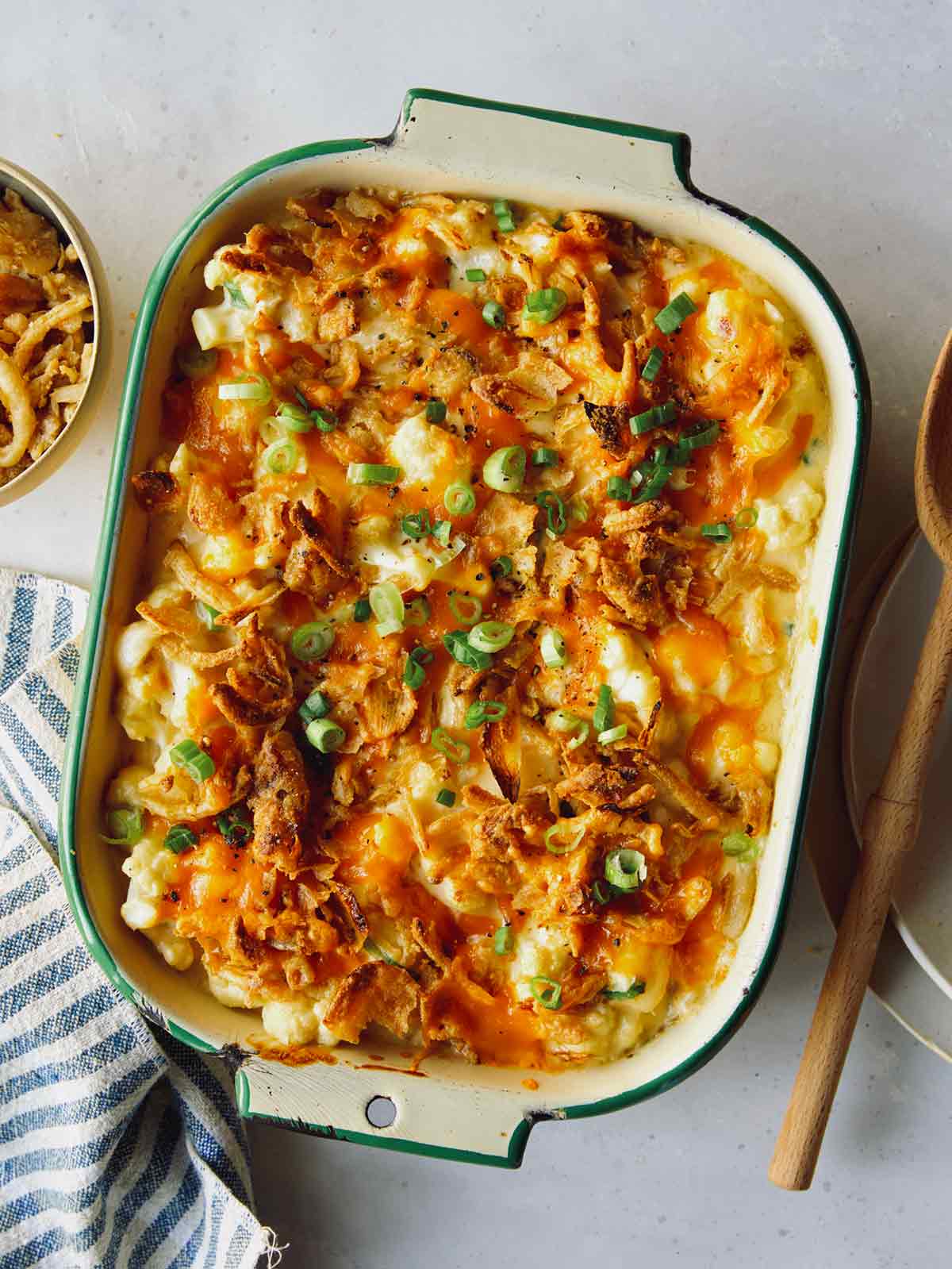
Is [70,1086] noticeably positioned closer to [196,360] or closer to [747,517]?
[196,360]

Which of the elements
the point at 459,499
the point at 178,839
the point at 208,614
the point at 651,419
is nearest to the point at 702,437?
the point at 651,419

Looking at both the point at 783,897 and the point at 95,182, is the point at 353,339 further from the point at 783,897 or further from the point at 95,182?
the point at 783,897

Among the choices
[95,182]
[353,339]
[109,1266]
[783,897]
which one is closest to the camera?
[783,897]

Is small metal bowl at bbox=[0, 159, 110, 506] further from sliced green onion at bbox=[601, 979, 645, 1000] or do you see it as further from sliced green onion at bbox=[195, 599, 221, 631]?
sliced green onion at bbox=[601, 979, 645, 1000]

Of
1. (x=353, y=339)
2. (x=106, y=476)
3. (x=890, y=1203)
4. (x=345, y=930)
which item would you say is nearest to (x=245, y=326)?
(x=353, y=339)

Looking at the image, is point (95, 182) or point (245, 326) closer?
point (245, 326)

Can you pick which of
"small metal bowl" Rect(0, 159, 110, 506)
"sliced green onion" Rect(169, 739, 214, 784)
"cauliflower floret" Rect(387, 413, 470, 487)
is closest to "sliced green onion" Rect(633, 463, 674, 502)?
"cauliflower floret" Rect(387, 413, 470, 487)
